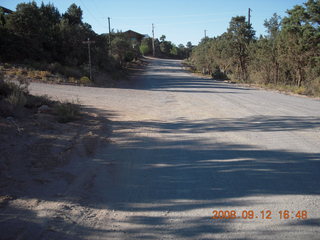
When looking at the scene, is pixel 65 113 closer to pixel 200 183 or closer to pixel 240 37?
pixel 200 183

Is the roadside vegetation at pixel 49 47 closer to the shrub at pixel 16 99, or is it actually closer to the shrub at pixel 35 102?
the shrub at pixel 35 102

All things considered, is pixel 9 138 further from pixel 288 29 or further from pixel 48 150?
pixel 288 29

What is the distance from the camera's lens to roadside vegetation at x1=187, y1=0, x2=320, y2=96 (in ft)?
68.7

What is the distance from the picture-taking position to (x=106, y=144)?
6.26m

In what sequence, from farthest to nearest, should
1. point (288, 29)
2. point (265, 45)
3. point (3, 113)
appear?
point (265, 45), point (288, 29), point (3, 113)

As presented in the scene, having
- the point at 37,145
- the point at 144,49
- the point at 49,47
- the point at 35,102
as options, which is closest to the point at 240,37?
the point at 49,47

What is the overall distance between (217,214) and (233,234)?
0.40 metres

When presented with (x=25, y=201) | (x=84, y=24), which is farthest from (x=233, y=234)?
(x=84, y=24)
